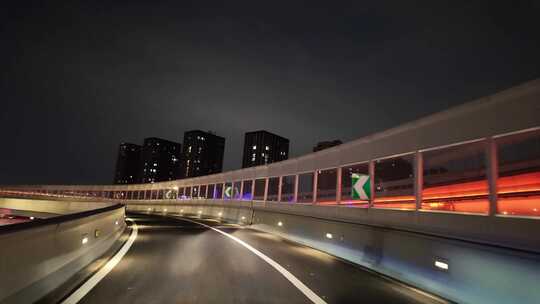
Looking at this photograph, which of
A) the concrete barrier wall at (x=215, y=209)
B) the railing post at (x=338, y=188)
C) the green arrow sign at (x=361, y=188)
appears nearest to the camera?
the green arrow sign at (x=361, y=188)

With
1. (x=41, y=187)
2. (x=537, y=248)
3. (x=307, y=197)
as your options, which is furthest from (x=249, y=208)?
(x=41, y=187)

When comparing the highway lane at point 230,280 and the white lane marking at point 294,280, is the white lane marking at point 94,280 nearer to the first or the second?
the highway lane at point 230,280

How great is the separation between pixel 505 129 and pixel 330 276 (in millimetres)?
4669

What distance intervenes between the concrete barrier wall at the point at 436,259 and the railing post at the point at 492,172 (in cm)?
99

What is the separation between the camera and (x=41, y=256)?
5.84 metres

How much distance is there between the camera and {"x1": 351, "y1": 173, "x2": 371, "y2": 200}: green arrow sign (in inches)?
512

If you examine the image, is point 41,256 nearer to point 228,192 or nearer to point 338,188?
point 338,188

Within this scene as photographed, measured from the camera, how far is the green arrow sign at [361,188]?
1300cm

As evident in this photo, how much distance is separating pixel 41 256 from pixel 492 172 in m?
8.05

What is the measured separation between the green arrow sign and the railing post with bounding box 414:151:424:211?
259 cm

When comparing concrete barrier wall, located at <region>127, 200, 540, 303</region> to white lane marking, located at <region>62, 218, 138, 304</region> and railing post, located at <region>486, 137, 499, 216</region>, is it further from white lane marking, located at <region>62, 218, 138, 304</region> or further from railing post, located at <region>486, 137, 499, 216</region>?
white lane marking, located at <region>62, 218, 138, 304</region>

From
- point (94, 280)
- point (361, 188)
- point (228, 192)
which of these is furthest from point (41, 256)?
point (228, 192)

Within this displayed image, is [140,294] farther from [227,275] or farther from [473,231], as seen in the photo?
[473,231]

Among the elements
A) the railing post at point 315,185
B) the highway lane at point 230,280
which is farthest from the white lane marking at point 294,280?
the railing post at point 315,185
